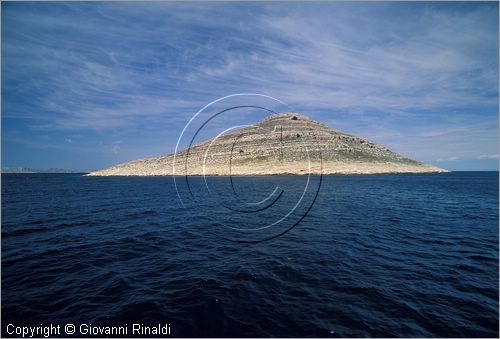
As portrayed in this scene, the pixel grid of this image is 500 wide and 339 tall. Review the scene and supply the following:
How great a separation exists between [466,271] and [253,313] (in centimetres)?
1370

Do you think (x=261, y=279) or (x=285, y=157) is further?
(x=285, y=157)

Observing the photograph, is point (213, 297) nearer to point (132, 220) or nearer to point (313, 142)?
point (132, 220)

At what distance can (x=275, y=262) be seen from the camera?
54.8ft

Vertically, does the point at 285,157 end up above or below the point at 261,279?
above

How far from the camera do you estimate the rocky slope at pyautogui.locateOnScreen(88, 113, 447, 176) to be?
147 meters

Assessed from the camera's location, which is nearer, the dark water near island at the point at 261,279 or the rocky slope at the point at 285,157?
the dark water near island at the point at 261,279

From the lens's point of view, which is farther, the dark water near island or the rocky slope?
the rocky slope

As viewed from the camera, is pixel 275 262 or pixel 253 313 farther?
pixel 275 262

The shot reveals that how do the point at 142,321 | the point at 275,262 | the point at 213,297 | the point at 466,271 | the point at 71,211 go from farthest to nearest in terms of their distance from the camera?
1. the point at 71,211
2. the point at 275,262
3. the point at 466,271
4. the point at 213,297
5. the point at 142,321

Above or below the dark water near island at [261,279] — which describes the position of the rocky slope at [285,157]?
above

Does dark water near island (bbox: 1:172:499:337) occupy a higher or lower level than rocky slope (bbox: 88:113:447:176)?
lower

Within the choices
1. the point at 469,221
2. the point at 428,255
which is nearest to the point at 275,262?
the point at 428,255

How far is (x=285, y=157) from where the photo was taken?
154m

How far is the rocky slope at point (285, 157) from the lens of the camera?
5778 inches
